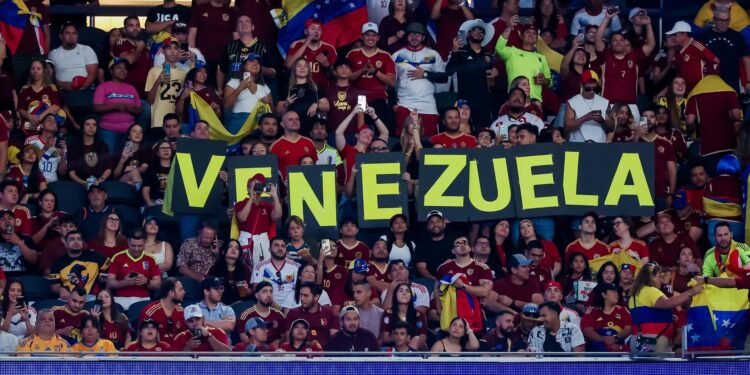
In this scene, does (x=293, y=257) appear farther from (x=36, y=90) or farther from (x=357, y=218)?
(x=36, y=90)

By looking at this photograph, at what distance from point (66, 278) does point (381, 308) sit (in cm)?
292

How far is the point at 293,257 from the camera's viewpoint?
19.0 meters

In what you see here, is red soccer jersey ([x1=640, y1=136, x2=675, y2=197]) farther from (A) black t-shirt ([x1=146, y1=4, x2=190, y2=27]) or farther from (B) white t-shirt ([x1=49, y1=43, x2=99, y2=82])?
(B) white t-shirt ([x1=49, y1=43, x2=99, y2=82])

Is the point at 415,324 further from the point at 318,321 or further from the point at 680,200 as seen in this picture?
the point at 680,200

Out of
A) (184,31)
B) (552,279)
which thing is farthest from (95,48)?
(552,279)

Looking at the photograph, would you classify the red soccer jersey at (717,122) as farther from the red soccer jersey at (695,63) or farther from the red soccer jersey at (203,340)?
the red soccer jersey at (203,340)

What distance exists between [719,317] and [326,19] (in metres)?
6.41

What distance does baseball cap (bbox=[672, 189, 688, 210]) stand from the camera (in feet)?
66.8

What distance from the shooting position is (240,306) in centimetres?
1841

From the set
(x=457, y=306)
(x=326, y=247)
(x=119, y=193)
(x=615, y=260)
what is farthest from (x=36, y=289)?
(x=615, y=260)

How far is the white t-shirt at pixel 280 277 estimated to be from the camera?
61.4 ft

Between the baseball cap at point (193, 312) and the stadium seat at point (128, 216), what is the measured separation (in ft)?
7.14

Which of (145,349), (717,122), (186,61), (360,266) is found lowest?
(145,349)

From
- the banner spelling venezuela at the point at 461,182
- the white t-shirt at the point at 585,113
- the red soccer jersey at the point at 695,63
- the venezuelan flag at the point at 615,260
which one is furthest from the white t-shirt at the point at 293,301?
the red soccer jersey at the point at 695,63
